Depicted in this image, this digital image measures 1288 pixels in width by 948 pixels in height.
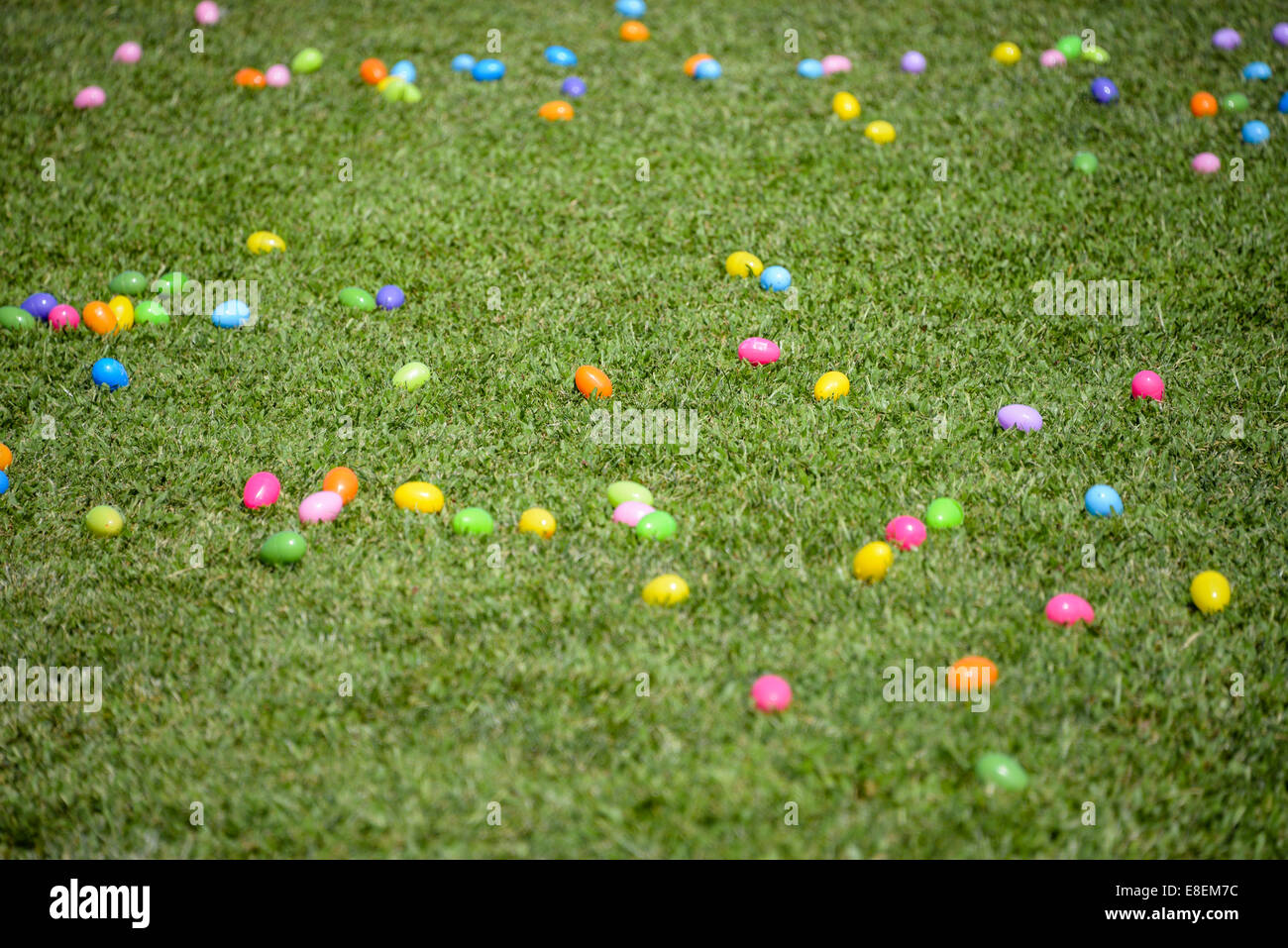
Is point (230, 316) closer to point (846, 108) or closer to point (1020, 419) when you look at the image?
point (1020, 419)

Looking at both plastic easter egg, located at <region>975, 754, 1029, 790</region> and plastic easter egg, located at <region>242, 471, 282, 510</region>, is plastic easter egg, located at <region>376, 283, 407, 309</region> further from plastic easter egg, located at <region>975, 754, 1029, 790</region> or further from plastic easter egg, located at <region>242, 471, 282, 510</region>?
plastic easter egg, located at <region>975, 754, 1029, 790</region>

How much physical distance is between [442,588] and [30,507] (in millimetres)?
1751

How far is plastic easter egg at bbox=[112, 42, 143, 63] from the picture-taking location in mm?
7160

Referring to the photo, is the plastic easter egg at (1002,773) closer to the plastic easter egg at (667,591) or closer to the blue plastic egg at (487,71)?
the plastic easter egg at (667,591)

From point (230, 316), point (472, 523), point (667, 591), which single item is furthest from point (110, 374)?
point (667, 591)

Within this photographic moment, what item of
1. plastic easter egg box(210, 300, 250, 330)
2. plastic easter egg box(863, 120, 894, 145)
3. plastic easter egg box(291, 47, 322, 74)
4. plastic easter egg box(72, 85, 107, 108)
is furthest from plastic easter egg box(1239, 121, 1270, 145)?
plastic easter egg box(72, 85, 107, 108)

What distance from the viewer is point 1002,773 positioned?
2842 millimetres

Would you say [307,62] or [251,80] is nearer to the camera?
[251,80]

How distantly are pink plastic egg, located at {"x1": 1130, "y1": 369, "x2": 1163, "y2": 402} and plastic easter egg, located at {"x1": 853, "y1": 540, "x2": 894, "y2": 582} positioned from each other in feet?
5.28

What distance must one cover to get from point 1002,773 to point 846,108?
4747mm

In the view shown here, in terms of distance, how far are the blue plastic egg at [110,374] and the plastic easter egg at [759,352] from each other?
2719 mm

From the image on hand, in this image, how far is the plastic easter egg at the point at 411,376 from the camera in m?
4.53

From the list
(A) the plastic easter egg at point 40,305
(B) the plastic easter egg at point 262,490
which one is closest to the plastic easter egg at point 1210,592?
(B) the plastic easter egg at point 262,490
